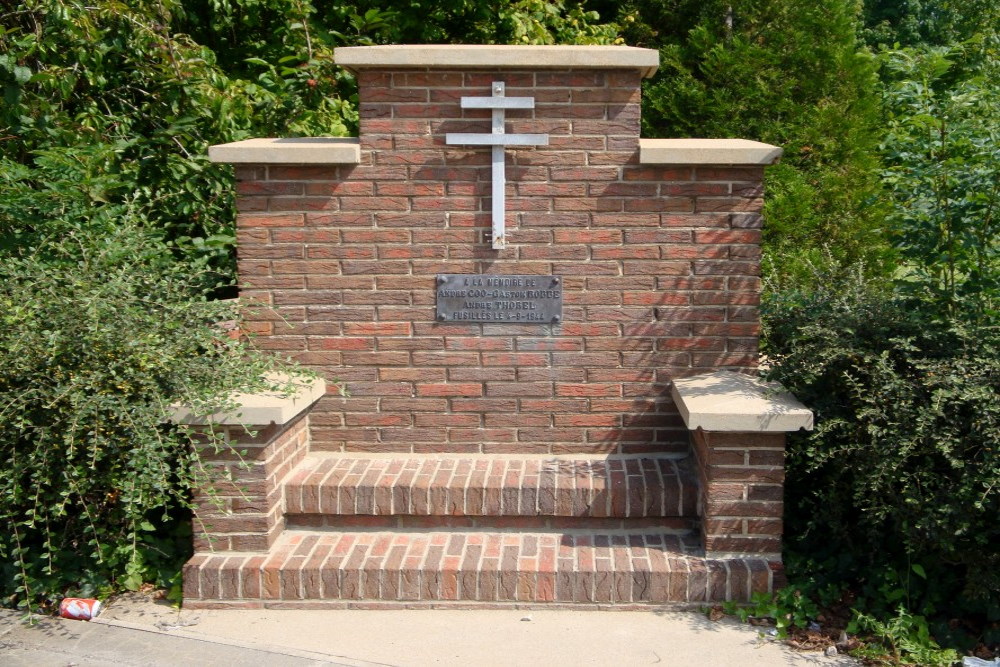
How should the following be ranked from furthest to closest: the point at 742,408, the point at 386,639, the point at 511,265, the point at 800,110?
the point at 800,110 → the point at 511,265 → the point at 742,408 → the point at 386,639

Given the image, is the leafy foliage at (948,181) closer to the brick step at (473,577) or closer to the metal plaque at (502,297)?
the brick step at (473,577)

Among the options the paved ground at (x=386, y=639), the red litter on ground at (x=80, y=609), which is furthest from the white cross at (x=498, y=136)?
the red litter on ground at (x=80, y=609)

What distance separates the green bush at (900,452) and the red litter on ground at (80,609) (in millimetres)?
3162

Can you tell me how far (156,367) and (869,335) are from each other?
3.24 metres

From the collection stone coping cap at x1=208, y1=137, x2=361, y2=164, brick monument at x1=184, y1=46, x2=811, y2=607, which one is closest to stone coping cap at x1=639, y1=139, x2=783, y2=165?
brick monument at x1=184, y1=46, x2=811, y2=607

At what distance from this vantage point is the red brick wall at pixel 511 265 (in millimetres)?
4637

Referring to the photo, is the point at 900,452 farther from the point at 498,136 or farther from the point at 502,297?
the point at 498,136

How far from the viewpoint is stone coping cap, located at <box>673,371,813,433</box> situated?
3986 millimetres

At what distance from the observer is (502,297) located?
471cm

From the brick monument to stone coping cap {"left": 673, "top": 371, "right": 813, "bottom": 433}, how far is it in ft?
0.16

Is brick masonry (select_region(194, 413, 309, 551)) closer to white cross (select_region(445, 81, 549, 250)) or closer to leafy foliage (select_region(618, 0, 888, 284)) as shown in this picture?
white cross (select_region(445, 81, 549, 250))

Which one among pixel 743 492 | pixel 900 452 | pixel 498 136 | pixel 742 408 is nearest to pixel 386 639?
pixel 743 492

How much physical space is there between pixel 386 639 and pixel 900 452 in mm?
2250

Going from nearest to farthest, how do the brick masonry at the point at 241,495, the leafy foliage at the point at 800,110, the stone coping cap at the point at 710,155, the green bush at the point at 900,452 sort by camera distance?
the green bush at the point at 900,452 → the brick masonry at the point at 241,495 → the stone coping cap at the point at 710,155 → the leafy foliage at the point at 800,110
